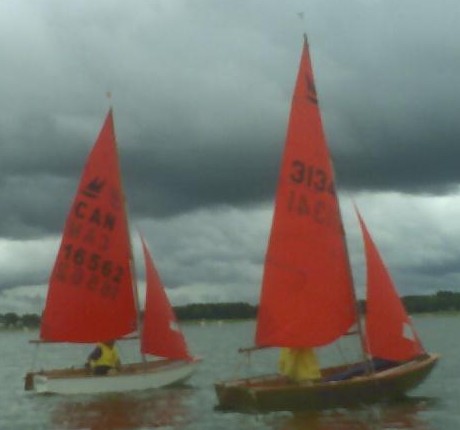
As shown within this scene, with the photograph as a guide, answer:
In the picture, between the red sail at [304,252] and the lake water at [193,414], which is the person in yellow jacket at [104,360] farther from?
the red sail at [304,252]

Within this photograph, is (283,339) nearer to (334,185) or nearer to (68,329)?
(334,185)

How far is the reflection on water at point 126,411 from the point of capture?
29422 mm

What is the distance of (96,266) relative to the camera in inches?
1428

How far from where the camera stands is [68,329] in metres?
36.6

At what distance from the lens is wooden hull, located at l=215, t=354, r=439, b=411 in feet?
86.9

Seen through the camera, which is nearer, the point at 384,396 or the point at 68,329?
the point at 384,396

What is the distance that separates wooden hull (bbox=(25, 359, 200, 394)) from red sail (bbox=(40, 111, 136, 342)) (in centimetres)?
148

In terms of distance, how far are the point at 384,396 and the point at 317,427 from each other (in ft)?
7.60

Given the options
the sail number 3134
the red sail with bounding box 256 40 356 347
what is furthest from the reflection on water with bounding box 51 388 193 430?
the sail number 3134

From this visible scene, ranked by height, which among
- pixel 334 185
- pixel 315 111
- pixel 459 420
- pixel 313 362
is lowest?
pixel 459 420

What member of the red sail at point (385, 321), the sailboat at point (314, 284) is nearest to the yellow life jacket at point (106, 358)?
the sailboat at point (314, 284)

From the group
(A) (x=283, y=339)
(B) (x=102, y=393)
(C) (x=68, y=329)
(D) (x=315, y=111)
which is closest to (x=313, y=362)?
(A) (x=283, y=339)

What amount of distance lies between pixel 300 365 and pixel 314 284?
1983 mm

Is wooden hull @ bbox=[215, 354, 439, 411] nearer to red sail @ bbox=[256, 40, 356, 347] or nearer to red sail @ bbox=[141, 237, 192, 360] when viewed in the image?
red sail @ bbox=[256, 40, 356, 347]
